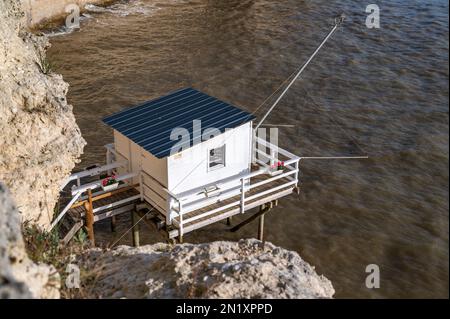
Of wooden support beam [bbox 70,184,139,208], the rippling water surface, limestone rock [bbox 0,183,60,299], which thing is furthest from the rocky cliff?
limestone rock [bbox 0,183,60,299]

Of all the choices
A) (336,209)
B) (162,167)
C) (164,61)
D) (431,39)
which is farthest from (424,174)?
(164,61)

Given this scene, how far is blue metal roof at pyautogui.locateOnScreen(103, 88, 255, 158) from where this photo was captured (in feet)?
62.4

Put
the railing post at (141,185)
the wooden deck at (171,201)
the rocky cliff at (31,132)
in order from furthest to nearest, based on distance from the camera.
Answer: the railing post at (141,185), the wooden deck at (171,201), the rocky cliff at (31,132)

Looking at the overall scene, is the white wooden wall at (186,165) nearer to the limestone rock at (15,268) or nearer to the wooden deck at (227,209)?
the wooden deck at (227,209)

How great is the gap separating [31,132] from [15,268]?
8.25 metres

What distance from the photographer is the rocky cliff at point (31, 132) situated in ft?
51.8

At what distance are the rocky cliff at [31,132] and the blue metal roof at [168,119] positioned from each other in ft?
7.89

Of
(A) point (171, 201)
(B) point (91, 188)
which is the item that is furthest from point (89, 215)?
(A) point (171, 201)

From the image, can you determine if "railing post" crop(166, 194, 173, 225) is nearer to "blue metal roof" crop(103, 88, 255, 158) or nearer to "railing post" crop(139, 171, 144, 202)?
"railing post" crop(139, 171, 144, 202)

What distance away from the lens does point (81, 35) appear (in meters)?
42.7

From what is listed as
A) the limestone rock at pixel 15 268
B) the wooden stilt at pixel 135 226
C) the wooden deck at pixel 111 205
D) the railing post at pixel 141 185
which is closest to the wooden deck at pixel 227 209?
the railing post at pixel 141 185

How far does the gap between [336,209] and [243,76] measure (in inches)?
551

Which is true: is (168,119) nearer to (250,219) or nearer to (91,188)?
(91,188)

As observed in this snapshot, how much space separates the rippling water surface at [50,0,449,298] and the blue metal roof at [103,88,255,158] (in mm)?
4961
